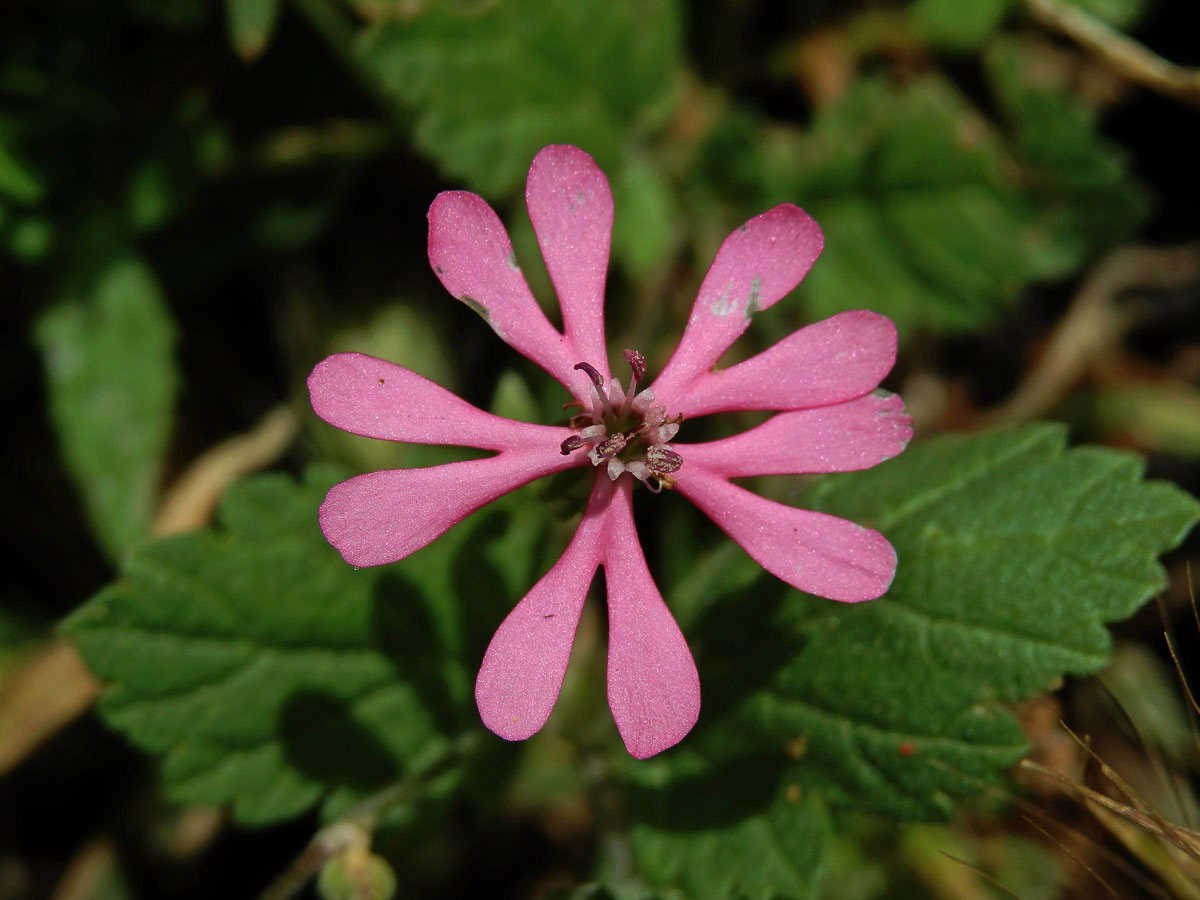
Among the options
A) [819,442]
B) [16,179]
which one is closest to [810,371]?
[819,442]

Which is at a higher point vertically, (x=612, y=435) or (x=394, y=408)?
(x=394, y=408)

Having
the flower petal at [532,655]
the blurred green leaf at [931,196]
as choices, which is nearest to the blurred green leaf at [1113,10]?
the blurred green leaf at [931,196]

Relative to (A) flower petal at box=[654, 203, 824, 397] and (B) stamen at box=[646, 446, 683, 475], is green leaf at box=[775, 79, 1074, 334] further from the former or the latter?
(B) stamen at box=[646, 446, 683, 475]

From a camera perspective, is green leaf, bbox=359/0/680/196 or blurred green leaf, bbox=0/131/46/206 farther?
green leaf, bbox=359/0/680/196

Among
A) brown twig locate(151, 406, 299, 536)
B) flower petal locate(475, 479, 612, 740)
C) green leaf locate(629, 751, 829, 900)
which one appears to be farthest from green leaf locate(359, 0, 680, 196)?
green leaf locate(629, 751, 829, 900)

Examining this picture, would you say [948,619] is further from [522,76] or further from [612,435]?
[522,76]

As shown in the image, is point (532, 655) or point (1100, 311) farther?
point (1100, 311)

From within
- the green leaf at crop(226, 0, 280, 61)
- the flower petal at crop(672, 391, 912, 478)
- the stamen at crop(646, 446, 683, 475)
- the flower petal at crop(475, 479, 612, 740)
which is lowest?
the flower petal at crop(672, 391, 912, 478)
